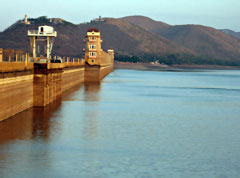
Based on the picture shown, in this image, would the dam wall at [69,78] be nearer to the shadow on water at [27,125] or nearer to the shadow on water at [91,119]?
the shadow on water at [91,119]

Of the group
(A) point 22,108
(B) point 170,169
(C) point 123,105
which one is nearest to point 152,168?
(B) point 170,169

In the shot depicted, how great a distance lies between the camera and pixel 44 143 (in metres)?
40.2

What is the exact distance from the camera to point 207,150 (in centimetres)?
3897

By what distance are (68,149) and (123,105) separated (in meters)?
37.8

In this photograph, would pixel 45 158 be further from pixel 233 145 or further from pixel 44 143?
pixel 233 145

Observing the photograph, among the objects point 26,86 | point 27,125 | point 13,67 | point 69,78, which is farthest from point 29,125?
point 69,78

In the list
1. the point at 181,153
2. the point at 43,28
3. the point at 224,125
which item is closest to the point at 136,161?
the point at 181,153

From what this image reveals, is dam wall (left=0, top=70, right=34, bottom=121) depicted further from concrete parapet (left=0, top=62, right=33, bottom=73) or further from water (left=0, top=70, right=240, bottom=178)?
water (left=0, top=70, right=240, bottom=178)

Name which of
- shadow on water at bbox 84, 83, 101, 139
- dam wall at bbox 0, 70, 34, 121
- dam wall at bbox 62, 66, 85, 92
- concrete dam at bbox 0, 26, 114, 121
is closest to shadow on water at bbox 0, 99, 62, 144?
dam wall at bbox 0, 70, 34, 121

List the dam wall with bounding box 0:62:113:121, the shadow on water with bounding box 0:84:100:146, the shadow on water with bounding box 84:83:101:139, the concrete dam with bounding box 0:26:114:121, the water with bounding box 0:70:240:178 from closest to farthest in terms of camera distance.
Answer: the water with bounding box 0:70:240:178 < the shadow on water with bounding box 0:84:100:146 < the shadow on water with bounding box 84:83:101:139 < the dam wall with bounding box 0:62:113:121 < the concrete dam with bounding box 0:26:114:121

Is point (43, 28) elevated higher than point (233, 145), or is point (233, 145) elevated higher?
point (43, 28)

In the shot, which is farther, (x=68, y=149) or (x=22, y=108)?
(x=22, y=108)

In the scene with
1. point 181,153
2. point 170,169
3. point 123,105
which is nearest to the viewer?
point 170,169

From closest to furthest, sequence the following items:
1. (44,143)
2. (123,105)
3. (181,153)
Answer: (181,153) → (44,143) → (123,105)
